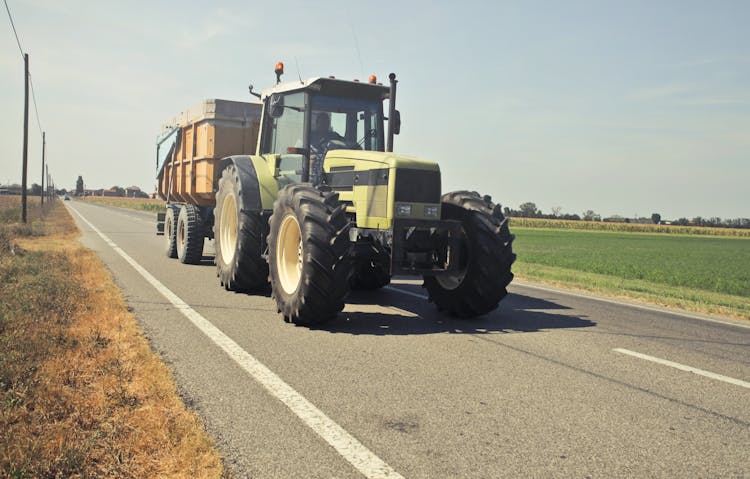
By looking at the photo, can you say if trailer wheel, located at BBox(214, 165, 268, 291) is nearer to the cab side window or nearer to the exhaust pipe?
the cab side window

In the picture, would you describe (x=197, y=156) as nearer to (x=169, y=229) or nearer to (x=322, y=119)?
(x=169, y=229)

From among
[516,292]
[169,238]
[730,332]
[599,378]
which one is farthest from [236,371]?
[169,238]

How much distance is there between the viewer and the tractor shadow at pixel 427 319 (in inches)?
274

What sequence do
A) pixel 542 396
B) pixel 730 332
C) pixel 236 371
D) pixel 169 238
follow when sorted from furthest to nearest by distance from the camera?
pixel 169 238 → pixel 730 332 → pixel 236 371 → pixel 542 396

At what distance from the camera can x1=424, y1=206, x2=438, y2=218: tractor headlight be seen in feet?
24.3

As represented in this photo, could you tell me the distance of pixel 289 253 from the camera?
25.2 ft

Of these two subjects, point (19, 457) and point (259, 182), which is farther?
point (259, 182)

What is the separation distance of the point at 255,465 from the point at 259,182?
260 inches

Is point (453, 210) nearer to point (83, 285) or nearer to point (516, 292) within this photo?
point (516, 292)

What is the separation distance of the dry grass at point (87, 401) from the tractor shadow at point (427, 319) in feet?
7.71

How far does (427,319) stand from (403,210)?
1435 mm

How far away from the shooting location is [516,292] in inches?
433

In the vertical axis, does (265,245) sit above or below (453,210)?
below

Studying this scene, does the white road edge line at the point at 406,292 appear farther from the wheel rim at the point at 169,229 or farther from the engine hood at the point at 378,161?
the wheel rim at the point at 169,229
